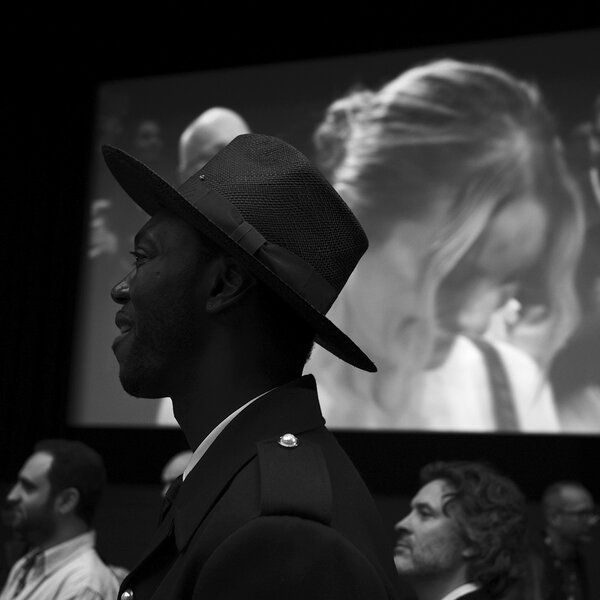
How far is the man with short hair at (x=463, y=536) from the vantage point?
2.57 m

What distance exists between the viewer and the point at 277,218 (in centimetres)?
105

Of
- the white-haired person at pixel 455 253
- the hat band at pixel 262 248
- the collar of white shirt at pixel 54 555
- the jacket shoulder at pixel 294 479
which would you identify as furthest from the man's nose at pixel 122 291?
the white-haired person at pixel 455 253

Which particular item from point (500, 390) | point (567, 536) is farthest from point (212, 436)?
point (500, 390)

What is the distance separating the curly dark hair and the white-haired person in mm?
2973

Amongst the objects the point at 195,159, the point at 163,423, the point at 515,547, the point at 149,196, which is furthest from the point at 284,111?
the point at 149,196

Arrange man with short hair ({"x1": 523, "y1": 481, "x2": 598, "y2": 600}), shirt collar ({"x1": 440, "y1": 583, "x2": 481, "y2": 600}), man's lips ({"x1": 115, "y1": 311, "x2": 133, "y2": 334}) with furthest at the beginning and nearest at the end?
1. man with short hair ({"x1": 523, "y1": 481, "x2": 598, "y2": 600})
2. shirt collar ({"x1": 440, "y1": 583, "x2": 481, "y2": 600})
3. man's lips ({"x1": 115, "y1": 311, "x2": 133, "y2": 334})

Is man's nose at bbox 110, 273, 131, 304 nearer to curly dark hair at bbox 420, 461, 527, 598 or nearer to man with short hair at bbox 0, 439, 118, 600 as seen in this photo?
curly dark hair at bbox 420, 461, 527, 598

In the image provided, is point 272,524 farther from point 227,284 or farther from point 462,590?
point 462,590

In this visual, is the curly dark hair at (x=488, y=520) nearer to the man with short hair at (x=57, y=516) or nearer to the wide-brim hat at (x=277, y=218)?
the man with short hair at (x=57, y=516)

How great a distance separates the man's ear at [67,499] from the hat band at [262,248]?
94.3 inches

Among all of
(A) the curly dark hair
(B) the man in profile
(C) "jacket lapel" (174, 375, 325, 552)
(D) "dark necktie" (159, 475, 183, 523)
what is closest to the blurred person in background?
(A) the curly dark hair

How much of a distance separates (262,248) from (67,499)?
96.4 inches

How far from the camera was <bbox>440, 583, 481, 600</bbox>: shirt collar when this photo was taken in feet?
8.39

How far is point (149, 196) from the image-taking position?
1181 millimetres
